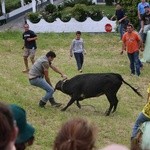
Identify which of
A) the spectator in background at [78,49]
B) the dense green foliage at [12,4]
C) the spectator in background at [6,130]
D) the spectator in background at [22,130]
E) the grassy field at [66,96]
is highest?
the spectator in background at [6,130]

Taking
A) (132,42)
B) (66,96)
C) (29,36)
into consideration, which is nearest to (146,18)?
(132,42)

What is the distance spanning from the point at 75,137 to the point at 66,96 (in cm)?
1041

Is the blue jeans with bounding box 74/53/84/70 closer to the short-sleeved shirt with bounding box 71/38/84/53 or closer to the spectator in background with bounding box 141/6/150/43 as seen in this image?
the short-sleeved shirt with bounding box 71/38/84/53

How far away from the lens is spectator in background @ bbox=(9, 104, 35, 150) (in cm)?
434

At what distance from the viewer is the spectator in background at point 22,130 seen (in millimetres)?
4345

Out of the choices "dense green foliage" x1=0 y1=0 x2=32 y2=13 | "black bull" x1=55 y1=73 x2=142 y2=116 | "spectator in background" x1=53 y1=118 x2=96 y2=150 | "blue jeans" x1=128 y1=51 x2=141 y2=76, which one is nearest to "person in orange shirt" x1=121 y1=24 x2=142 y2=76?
"blue jeans" x1=128 y1=51 x2=141 y2=76

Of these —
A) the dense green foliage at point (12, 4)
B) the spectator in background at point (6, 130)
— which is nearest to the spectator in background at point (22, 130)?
the spectator in background at point (6, 130)

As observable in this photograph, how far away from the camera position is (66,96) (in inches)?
562

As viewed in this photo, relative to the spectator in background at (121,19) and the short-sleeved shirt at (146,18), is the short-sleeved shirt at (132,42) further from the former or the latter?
the spectator in background at (121,19)

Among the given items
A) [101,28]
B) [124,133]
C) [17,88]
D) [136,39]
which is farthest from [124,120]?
[101,28]

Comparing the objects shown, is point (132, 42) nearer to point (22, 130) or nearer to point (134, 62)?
point (134, 62)

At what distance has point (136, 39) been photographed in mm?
16578

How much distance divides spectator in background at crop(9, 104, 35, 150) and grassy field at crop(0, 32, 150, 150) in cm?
548

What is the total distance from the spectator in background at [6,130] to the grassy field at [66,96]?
655cm
